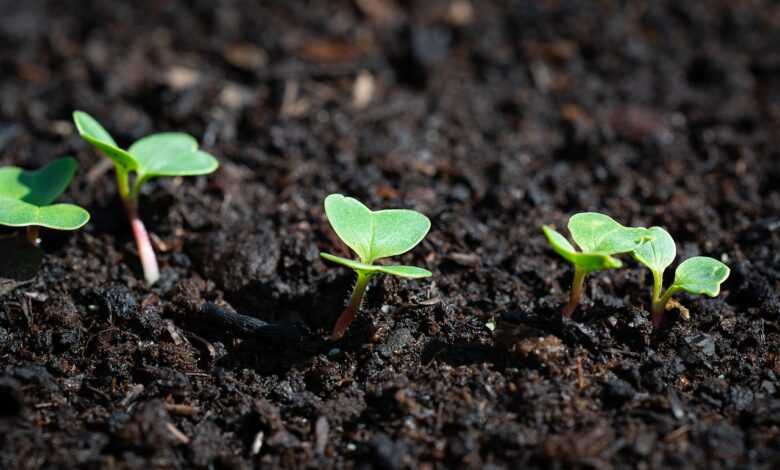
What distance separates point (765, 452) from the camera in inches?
64.6

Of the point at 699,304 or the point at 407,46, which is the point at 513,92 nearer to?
the point at 407,46

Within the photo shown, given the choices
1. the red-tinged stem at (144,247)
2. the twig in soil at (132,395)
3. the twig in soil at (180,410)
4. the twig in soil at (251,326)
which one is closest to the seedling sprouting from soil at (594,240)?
the twig in soil at (251,326)

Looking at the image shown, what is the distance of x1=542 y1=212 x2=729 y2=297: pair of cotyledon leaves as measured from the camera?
67.9 inches

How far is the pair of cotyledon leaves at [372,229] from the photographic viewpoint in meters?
1.84

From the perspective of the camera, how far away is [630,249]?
1.75 m

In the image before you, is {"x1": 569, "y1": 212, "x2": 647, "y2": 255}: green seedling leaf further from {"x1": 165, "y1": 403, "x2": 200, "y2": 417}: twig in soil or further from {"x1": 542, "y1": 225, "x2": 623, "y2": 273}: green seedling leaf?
{"x1": 165, "y1": 403, "x2": 200, "y2": 417}: twig in soil

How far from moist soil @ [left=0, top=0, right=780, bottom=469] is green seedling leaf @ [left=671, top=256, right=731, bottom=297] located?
0.20m

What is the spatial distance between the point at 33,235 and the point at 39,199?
0.12 meters

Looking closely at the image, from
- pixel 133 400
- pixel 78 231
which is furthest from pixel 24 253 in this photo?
pixel 133 400

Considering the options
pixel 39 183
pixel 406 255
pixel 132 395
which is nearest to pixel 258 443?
pixel 132 395

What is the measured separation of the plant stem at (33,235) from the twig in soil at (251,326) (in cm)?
54

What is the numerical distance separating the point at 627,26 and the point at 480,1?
0.67 m

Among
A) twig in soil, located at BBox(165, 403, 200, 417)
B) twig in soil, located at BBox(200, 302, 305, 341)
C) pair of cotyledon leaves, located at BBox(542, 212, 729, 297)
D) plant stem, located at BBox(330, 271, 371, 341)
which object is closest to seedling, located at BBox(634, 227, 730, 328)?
pair of cotyledon leaves, located at BBox(542, 212, 729, 297)

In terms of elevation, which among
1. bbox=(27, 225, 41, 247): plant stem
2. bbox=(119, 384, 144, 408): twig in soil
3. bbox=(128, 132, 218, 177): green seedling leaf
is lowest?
bbox=(119, 384, 144, 408): twig in soil
